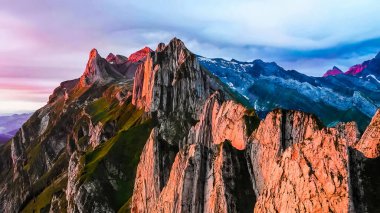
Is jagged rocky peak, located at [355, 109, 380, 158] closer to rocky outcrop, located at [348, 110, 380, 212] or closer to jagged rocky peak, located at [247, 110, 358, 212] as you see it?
rocky outcrop, located at [348, 110, 380, 212]

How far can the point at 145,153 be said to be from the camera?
171m

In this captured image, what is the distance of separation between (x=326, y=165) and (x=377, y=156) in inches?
419

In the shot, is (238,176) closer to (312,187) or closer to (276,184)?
(276,184)

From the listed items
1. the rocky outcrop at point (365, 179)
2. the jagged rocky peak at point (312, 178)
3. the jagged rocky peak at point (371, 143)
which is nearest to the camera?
the rocky outcrop at point (365, 179)

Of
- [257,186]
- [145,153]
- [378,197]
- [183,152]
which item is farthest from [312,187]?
[145,153]

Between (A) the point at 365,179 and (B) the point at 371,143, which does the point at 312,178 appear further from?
(B) the point at 371,143

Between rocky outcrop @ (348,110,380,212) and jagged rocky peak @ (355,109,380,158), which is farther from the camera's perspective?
jagged rocky peak @ (355,109,380,158)

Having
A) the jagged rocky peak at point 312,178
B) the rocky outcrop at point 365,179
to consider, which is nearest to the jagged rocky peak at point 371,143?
the rocky outcrop at point 365,179

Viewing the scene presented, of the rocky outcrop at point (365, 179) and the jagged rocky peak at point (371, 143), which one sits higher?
the jagged rocky peak at point (371, 143)

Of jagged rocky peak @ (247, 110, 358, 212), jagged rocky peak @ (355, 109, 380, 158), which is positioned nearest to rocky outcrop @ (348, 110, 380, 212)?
jagged rocky peak @ (355, 109, 380, 158)

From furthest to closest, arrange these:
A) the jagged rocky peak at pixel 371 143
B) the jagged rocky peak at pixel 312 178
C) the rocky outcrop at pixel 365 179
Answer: the jagged rocky peak at pixel 371 143
the jagged rocky peak at pixel 312 178
the rocky outcrop at pixel 365 179

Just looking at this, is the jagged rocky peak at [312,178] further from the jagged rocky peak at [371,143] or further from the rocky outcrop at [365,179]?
the jagged rocky peak at [371,143]

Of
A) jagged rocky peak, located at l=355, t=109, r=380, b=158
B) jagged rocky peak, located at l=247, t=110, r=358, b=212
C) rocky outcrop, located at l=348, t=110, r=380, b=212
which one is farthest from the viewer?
jagged rocky peak, located at l=355, t=109, r=380, b=158

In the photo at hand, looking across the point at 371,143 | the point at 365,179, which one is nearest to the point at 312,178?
the point at 365,179
